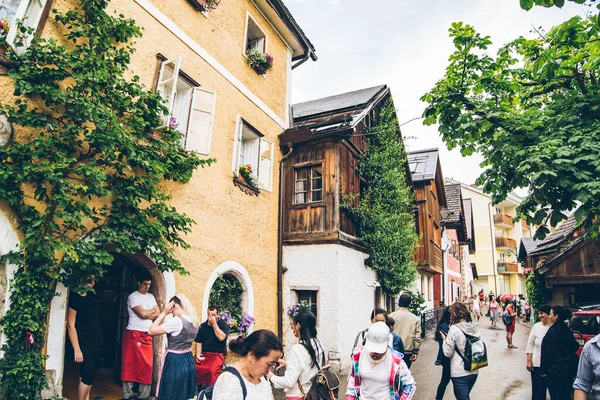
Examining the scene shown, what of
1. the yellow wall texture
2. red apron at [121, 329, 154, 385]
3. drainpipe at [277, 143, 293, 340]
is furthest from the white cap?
drainpipe at [277, 143, 293, 340]

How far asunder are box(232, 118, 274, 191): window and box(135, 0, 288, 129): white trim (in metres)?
0.79

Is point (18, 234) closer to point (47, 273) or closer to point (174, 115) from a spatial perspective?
point (47, 273)

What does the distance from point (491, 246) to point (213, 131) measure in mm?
41116

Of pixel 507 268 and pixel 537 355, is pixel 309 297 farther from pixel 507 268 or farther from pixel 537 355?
pixel 507 268

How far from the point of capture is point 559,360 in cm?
538

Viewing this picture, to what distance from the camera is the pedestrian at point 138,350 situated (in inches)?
236

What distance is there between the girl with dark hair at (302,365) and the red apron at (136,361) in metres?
3.21

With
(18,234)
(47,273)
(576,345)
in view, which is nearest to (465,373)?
(576,345)

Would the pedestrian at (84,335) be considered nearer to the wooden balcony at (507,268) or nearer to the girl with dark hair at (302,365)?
the girl with dark hair at (302,365)

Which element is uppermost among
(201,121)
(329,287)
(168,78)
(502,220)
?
(502,220)

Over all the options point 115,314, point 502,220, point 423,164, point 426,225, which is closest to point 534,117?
point 115,314

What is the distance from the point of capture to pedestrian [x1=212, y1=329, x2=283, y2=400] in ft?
7.97

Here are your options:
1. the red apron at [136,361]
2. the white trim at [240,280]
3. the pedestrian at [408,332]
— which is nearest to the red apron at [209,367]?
the red apron at [136,361]

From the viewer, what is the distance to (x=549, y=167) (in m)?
5.49
